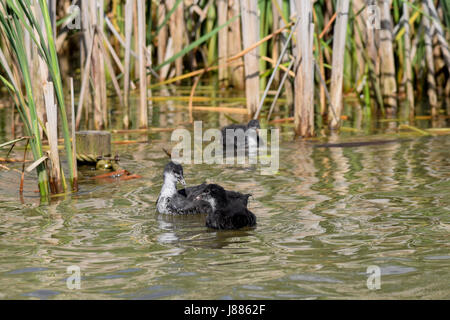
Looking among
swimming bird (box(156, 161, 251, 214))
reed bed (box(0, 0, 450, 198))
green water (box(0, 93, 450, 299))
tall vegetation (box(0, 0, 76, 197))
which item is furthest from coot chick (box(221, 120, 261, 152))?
tall vegetation (box(0, 0, 76, 197))

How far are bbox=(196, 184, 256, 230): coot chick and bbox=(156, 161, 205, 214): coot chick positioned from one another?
12.5 inches

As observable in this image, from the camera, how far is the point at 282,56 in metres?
8.70

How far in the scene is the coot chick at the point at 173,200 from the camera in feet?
19.1

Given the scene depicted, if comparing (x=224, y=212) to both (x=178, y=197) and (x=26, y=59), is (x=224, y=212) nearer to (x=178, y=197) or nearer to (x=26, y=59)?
(x=178, y=197)

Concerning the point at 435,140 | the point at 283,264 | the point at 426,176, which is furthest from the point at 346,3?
the point at 283,264

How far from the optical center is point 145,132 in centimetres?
928

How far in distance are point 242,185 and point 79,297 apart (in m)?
2.98

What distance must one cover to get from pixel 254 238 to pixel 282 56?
397cm

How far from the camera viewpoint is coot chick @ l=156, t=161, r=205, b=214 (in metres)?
5.82

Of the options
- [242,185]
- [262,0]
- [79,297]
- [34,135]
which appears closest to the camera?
[79,297]

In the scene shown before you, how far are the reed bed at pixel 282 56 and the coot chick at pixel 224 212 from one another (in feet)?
4.03

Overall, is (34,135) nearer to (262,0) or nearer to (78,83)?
(262,0)

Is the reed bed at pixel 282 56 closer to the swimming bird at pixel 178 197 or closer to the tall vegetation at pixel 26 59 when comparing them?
the tall vegetation at pixel 26 59

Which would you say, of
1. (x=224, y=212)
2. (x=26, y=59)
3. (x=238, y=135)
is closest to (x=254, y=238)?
(x=224, y=212)
